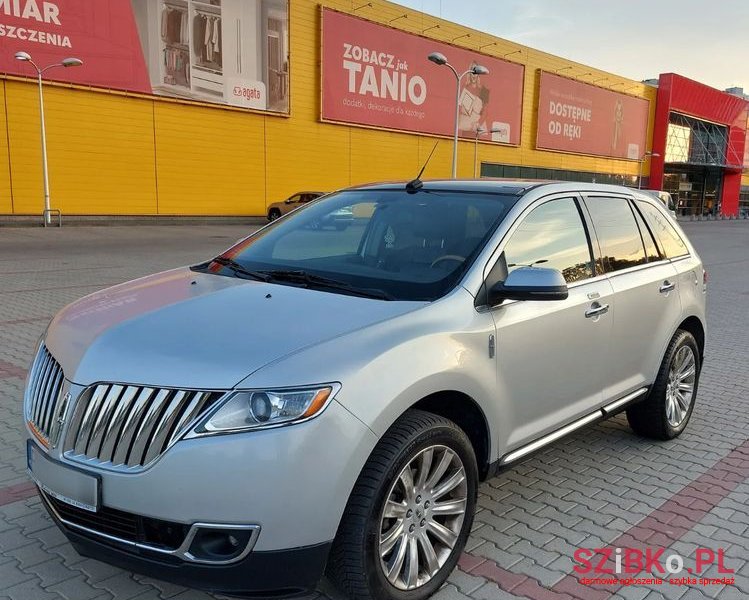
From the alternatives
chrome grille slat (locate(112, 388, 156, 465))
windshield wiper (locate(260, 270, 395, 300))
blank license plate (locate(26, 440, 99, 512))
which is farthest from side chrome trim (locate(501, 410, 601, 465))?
blank license plate (locate(26, 440, 99, 512))

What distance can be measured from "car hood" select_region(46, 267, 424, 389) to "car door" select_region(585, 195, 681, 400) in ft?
5.61

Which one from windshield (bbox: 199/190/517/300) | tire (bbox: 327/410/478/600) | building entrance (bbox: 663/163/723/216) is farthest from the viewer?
building entrance (bbox: 663/163/723/216)

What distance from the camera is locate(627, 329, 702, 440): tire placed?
4.38m

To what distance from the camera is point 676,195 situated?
65.3 meters

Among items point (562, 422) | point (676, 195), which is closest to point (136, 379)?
point (562, 422)

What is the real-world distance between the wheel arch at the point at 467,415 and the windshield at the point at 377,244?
0.43 meters

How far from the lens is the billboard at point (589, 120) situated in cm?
4744

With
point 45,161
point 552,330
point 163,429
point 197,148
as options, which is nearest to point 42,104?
point 45,161

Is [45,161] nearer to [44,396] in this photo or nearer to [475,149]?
[44,396]

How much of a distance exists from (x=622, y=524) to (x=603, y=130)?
5506cm

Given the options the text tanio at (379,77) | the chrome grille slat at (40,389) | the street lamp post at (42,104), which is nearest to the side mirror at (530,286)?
the chrome grille slat at (40,389)

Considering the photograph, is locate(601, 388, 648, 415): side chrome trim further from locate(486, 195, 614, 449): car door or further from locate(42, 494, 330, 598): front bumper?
locate(42, 494, 330, 598): front bumper

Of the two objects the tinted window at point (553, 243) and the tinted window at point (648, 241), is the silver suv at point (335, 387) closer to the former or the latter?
the tinted window at point (553, 243)

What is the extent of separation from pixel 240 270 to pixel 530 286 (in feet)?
4.94
